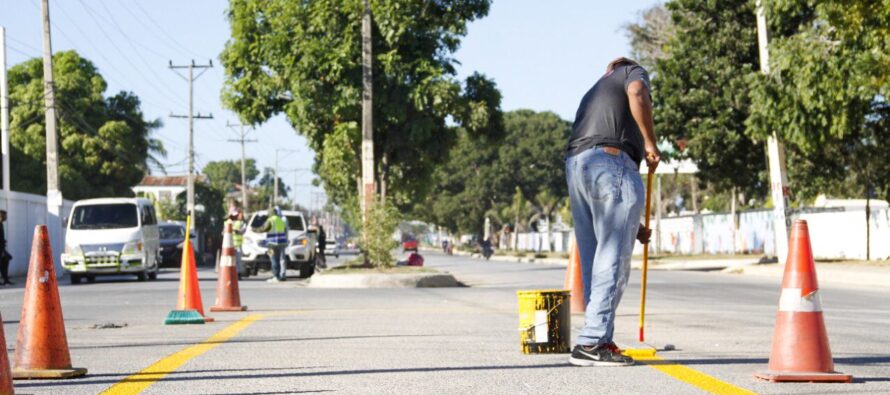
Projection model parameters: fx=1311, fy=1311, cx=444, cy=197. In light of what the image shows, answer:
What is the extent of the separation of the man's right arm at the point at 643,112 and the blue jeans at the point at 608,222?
6.4 inches

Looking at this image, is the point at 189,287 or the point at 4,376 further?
the point at 189,287

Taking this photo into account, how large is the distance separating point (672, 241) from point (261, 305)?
171 feet

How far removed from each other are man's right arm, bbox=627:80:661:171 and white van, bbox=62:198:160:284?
2295cm

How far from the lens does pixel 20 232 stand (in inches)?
1453

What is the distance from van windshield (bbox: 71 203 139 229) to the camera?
29.5 m

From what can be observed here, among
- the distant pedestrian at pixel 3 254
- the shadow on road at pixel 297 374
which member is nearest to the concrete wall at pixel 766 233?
the distant pedestrian at pixel 3 254

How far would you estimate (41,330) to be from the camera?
751 cm

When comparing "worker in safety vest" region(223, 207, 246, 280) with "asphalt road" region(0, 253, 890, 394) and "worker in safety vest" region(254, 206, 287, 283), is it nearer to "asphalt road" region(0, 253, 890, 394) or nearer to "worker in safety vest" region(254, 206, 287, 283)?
"worker in safety vest" region(254, 206, 287, 283)

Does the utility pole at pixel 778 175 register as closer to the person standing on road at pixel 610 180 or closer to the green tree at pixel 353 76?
the green tree at pixel 353 76

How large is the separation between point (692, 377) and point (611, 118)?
1.64 metres

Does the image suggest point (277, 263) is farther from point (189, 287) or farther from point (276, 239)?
point (189, 287)

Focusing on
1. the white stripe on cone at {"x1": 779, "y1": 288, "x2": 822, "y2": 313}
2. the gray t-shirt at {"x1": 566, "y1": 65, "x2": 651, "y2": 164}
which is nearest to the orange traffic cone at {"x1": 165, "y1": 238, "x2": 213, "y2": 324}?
the gray t-shirt at {"x1": 566, "y1": 65, "x2": 651, "y2": 164}

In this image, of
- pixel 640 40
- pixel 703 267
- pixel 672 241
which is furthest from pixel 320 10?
pixel 672 241

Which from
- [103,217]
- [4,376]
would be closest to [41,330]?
[4,376]
